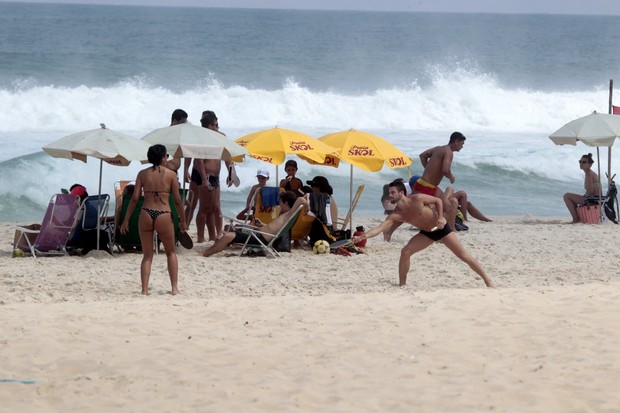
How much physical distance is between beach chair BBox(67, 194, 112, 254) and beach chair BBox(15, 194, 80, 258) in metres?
0.07

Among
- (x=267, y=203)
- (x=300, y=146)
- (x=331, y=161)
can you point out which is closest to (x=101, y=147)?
(x=267, y=203)

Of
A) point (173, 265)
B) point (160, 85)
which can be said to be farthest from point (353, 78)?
point (173, 265)

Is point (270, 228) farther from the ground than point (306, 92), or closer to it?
closer to it

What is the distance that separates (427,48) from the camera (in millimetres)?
62312

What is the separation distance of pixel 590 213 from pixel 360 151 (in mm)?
4281

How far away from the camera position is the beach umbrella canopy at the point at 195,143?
10.6m

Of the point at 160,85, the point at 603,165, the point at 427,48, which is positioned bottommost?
the point at 603,165

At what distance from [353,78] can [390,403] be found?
37.9 meters

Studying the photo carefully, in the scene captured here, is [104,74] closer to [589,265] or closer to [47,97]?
[47,97]

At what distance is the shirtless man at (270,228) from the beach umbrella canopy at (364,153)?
57 cm

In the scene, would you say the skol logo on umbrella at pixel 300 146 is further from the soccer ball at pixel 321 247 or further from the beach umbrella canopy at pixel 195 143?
the soccer ball at pixel 321 247

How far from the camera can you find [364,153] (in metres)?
11.7

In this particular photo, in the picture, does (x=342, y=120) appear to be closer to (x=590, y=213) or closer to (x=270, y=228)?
(x=590, y=213)

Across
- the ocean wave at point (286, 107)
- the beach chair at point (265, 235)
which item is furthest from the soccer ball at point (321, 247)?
the ocean wave at point (286, 107)
